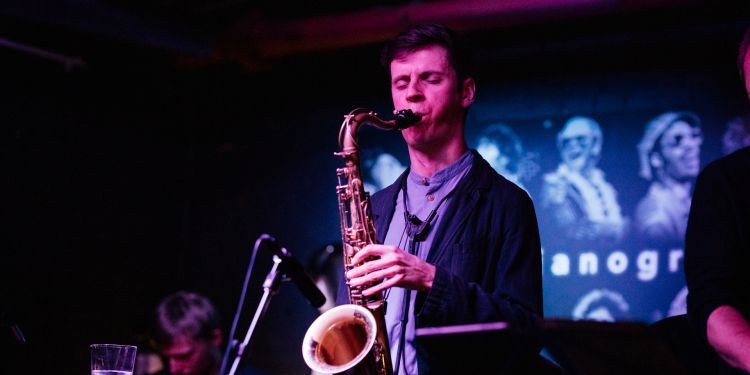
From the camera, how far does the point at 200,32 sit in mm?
5926

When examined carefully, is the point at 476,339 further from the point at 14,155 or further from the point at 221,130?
the point at 221,130

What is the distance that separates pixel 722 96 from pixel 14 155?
185 inches

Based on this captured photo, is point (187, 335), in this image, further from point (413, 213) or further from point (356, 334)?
point (413, 213)

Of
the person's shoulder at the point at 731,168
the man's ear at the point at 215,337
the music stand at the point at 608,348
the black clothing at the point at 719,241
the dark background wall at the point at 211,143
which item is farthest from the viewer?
the dark background wall at the point at 211,143

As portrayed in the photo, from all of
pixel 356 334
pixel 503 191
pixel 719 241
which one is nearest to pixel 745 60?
pixel 719 241

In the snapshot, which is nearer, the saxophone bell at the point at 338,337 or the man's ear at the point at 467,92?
the saxophone bell at the point at 338,337

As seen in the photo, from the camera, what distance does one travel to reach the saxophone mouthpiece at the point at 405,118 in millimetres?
2646

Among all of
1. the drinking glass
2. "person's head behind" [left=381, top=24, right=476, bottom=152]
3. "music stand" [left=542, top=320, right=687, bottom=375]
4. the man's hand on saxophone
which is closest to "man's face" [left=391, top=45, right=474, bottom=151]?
"person's head behind" [left=381, top=24, right=476, bottom=152]

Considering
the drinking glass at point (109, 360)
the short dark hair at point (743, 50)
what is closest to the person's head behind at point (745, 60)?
the short dark hair at point (743, 50)

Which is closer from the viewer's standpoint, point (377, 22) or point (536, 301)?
point (536, 301)

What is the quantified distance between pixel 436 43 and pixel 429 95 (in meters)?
0.20

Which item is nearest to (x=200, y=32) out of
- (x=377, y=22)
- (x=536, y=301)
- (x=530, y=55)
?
(x=377, y=22)

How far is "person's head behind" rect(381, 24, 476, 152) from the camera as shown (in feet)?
8.95

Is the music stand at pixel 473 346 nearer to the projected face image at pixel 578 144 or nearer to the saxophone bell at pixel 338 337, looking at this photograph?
the saxophone bell at pixel 338 337
